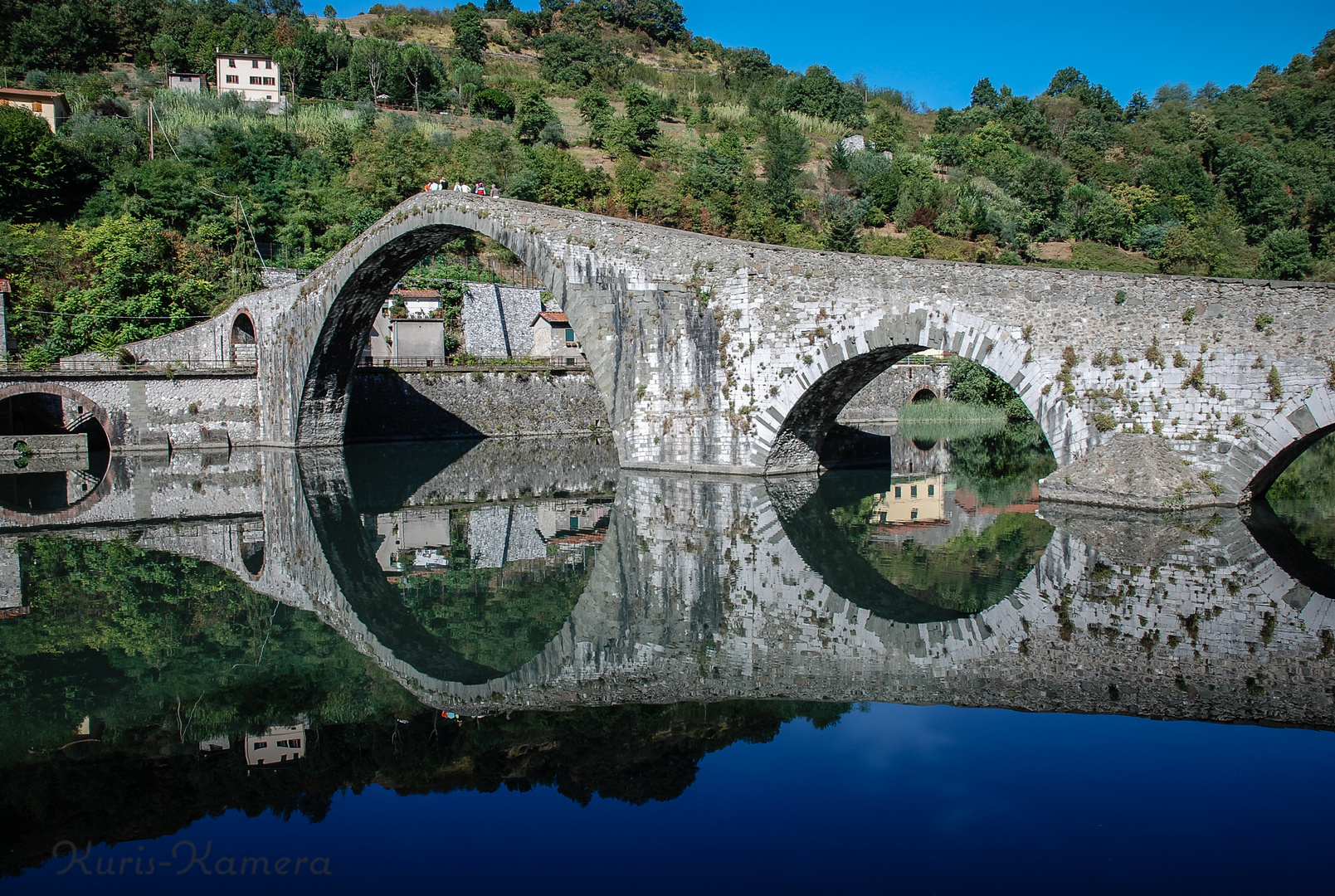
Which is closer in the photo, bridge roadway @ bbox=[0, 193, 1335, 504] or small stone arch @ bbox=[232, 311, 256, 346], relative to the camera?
bridge roadway @ bbox=[0, 193, 1335, 504]

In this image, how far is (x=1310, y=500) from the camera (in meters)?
14.0

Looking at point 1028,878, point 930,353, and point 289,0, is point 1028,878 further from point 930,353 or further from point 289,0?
point 289,0

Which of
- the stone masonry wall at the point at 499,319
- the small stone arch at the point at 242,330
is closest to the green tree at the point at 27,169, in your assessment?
the small stone arch at the point at 242,330

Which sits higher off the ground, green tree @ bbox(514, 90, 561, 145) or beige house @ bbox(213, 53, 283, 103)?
beige house @ bbox(213, 53, 283, 103)

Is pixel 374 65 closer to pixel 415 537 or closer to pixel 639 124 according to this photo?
pixel 639 124

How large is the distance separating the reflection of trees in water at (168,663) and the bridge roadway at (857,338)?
29.2 ft

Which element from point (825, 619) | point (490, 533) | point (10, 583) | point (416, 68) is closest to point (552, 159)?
point (416, 68)

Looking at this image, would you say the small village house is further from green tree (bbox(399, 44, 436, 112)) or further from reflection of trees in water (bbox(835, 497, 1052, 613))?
green tree (bbox(399, 44, 436, 112))

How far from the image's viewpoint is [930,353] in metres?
39.5

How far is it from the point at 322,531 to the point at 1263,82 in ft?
280

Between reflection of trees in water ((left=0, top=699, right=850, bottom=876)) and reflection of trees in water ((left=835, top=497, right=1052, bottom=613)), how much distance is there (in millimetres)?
3249

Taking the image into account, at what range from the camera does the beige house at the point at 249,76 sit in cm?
6078

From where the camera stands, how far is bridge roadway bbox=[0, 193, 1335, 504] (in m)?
12.2

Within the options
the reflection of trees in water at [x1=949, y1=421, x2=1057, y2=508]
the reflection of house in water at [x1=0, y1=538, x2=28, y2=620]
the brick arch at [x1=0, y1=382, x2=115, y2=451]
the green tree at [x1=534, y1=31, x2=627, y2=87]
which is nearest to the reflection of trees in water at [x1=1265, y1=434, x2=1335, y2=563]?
the reflection of trees in water at [x1=949, y1=421, x2=1057, y2=508]
